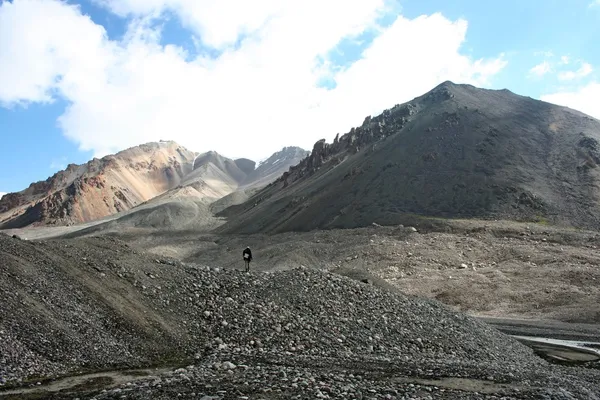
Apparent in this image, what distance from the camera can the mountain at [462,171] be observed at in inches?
3516

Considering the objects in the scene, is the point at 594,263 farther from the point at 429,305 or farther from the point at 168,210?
the point at 168,210

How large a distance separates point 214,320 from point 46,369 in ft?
25.2

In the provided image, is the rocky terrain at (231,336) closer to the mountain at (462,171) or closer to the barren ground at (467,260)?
the barren ground at (467,260)

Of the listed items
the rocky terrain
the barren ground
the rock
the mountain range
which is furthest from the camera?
the mountain range

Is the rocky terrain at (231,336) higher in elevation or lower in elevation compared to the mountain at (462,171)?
lower

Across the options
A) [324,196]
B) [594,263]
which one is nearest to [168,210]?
[324,196]

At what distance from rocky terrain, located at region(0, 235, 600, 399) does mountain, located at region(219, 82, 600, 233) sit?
6212cm

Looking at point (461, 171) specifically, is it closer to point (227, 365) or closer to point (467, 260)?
point (467, 260)

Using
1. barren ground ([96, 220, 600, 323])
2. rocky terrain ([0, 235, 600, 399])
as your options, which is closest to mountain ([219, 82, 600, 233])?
barren ground ([96, 220, 600, 323])

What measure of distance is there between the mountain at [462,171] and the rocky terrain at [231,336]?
62116 mm

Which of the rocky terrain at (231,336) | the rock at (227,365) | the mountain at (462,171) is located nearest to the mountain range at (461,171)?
the mountain at (462,171)

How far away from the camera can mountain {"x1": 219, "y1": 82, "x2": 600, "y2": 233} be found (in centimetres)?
8931

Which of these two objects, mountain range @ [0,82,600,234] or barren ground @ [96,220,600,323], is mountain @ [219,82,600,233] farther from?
barren ground @ [96,220,600,323]

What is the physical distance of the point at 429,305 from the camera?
30.1 metres
